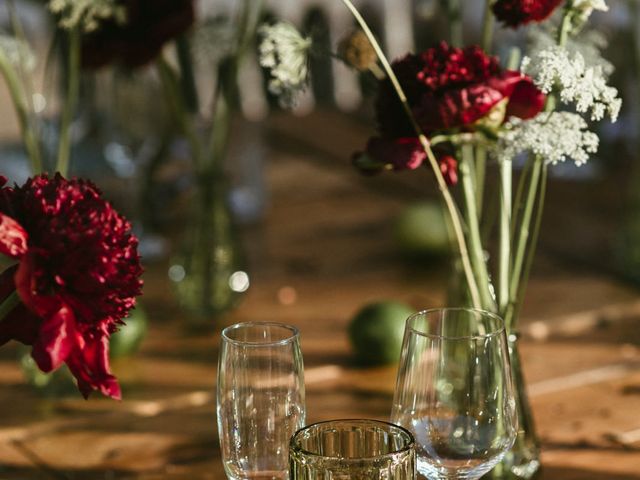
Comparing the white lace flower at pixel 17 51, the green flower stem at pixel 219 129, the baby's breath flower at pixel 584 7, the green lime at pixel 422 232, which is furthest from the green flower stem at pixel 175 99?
the baby's breath flower at pixel 584 7

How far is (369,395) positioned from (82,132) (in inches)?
42.7

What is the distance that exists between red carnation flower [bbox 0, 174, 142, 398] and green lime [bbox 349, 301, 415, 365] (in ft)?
2.09

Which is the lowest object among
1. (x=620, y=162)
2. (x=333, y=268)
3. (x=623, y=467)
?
(x=623, y=467)

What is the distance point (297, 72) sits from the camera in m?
0.87

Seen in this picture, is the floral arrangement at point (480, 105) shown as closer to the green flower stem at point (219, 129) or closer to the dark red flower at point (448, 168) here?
the dark red flower at point (448, 168)

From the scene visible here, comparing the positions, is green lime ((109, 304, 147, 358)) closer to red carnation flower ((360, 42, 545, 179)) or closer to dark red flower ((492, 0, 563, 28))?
red carnation flower ((360, 42, 545, 179))

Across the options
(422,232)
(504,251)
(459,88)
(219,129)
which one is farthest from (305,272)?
(459,88)

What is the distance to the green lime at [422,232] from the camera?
164 centimetres

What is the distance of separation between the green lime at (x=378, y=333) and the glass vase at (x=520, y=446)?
34 centimetres

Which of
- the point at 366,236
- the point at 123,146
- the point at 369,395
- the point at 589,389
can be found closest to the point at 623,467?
the point at 589,389

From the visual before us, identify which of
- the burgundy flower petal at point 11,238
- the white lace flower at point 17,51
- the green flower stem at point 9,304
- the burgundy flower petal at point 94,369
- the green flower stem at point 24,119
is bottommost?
the burgundy flower petal at point 94,369

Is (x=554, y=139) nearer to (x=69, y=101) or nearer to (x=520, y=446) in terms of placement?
(x=520, y=446)

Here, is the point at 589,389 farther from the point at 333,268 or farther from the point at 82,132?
the point at 82,132

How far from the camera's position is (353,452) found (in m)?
0.73
